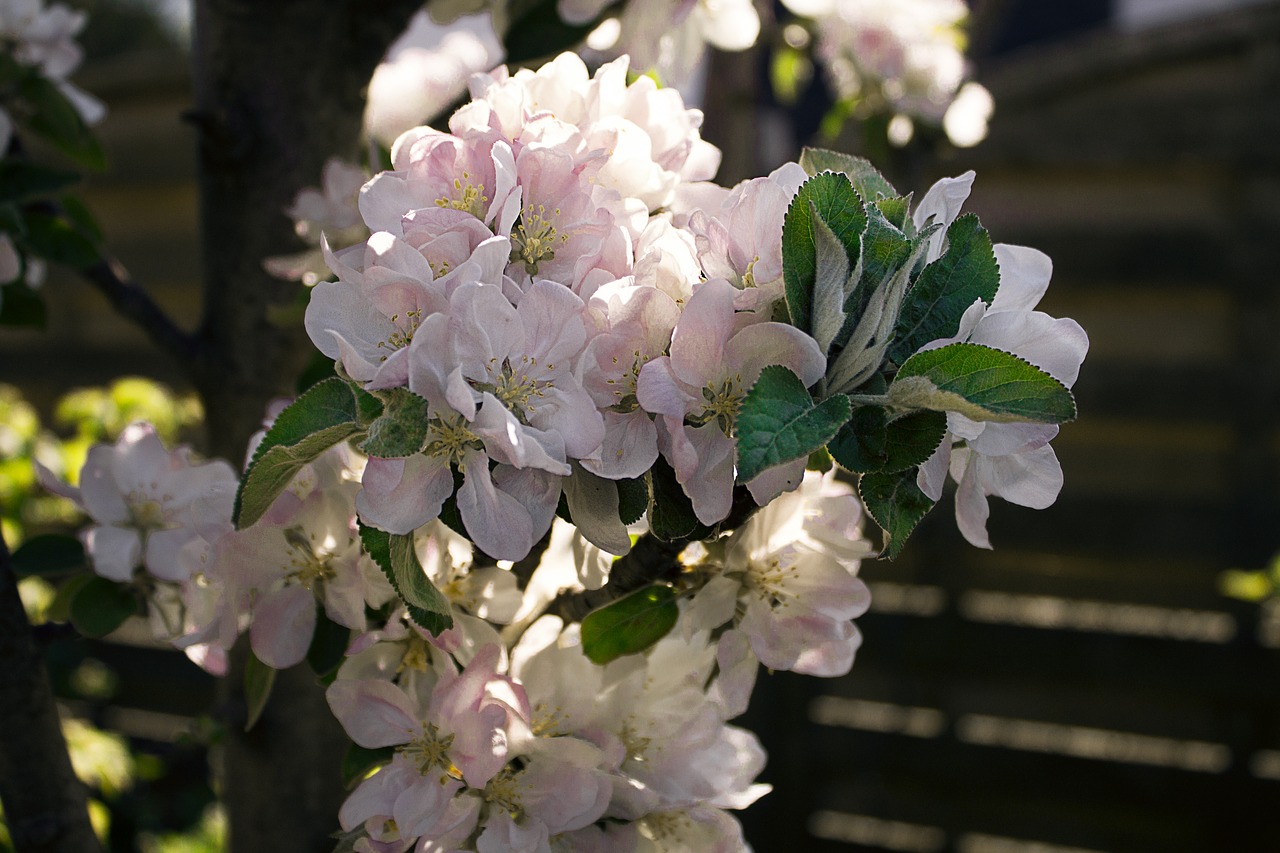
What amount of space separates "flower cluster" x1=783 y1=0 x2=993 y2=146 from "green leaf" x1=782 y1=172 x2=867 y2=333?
978 mm

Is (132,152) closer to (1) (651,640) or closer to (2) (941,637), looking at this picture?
(2) (941,637)

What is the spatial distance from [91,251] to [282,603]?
18.5 inches

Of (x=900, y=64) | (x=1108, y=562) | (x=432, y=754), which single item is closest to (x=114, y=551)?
(x=432, y=754)

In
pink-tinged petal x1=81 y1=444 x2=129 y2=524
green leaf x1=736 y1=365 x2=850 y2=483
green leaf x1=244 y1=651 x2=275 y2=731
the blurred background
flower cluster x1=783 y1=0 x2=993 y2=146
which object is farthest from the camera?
the blurred background

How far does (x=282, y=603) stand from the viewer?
1.81 feet

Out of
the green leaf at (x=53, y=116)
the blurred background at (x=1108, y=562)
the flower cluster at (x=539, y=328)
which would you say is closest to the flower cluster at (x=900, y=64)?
the blurred background at (x=1108, y=562)

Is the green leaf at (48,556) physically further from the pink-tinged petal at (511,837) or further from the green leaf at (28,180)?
the pink-tinged petal at (511,837)

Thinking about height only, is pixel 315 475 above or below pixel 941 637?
above

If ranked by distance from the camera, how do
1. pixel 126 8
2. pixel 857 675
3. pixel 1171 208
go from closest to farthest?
pixel 1171 208
pixel 857 675
pixel 126 8

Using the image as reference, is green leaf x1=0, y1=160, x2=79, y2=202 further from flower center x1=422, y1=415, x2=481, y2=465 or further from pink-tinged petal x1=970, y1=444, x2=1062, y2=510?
pink-tinged petal x1=970, y1=444, x2=1062, y2=510

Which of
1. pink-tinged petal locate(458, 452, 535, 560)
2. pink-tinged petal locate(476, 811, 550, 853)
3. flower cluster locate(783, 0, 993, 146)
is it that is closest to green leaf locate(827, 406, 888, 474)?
pink-tinged petal locate(458, 452, 535, 560)

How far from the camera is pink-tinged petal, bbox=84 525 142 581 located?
2.19ft

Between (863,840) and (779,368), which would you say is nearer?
(779,368)

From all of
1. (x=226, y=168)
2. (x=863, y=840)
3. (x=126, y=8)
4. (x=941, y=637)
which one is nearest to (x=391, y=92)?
(x=226, y=168)
